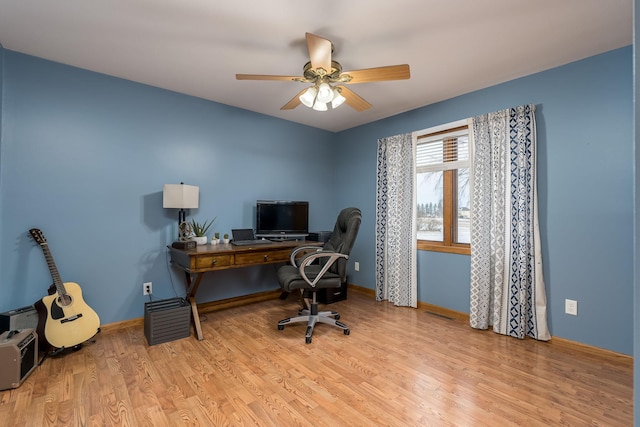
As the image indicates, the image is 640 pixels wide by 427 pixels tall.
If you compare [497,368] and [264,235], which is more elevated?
[264,235]

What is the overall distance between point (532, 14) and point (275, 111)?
8.45 feet

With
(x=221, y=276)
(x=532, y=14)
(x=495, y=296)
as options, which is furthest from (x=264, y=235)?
(x=532, y=14)

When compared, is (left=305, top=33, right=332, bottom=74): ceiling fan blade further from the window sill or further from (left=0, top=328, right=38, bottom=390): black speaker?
(left=0, top=328, right=38, bottom=390): black speaker

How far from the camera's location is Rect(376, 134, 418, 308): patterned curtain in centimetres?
336

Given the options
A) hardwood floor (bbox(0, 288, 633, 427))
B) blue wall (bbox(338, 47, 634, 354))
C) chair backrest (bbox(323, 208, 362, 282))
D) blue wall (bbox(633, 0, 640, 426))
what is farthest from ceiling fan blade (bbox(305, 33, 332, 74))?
hardwood floor (bbox(0, 288, 633, 427))

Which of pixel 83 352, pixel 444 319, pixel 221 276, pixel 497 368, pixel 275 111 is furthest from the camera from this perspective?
pixel 275 111

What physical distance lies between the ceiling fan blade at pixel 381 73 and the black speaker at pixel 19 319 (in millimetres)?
2888

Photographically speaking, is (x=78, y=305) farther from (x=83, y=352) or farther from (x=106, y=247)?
(x=106, y=247)

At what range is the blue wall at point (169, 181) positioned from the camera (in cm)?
218

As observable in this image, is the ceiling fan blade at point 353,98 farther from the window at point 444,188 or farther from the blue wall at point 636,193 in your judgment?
the blue wall at point 636,193

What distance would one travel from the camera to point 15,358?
67.9 inches

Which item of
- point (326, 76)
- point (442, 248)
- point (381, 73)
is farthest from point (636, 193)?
Result: point (442, 248)

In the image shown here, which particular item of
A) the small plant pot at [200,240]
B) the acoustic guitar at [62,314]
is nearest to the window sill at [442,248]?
the small plant pot at [200,240]

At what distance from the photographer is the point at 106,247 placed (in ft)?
8.54
